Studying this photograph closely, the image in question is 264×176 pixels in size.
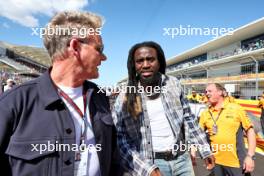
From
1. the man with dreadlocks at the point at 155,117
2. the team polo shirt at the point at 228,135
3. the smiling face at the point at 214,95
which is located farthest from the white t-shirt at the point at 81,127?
the smiling face at the point at 214,95

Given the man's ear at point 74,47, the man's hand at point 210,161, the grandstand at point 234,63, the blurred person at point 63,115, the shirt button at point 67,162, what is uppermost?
the grandstand at point 234,63

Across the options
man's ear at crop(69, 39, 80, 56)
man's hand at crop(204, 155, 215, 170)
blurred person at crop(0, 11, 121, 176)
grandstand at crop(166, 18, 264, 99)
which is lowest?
man's hand at crop(204, 155, 215, 170)

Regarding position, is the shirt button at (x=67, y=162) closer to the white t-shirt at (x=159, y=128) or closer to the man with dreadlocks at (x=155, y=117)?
the man with dreadlocks at (x=155, y=117)

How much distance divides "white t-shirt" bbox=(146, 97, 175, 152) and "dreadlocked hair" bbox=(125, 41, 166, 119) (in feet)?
0.38

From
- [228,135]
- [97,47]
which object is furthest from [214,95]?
[97,47]

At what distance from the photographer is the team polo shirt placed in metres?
3.96

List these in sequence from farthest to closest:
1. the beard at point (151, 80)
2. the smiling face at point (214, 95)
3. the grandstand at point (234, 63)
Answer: the grandstand at point (234, 63)
the smiling face at point (214, 95)
the beard at point (151, 80)

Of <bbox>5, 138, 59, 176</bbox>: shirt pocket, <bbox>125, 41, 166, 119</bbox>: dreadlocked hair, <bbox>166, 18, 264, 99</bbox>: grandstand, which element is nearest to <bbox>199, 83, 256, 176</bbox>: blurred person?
<bbox>125, 41, 166, 119</bbox>: dreadlocked hair

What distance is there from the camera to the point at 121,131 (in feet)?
8.49

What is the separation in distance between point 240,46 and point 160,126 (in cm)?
4335

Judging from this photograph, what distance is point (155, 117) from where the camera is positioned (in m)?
2.80

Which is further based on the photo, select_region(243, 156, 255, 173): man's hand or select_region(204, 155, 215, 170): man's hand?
select_region(243, 156, 255, 173): man's hand

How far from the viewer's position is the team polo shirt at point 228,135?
3.96 meters

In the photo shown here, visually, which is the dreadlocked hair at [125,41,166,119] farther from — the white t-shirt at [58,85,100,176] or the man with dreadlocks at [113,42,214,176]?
the white t-shirt at [58,85,100,176]
